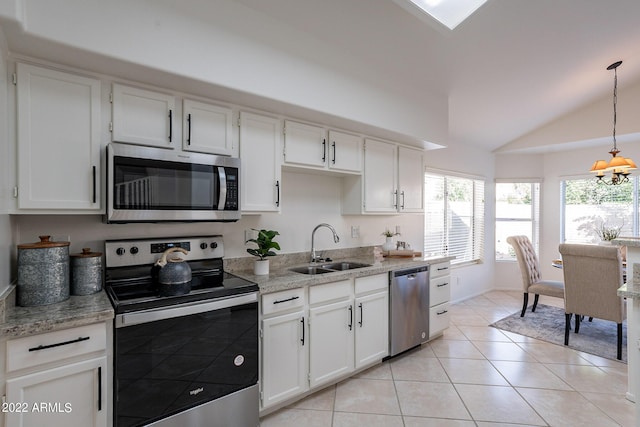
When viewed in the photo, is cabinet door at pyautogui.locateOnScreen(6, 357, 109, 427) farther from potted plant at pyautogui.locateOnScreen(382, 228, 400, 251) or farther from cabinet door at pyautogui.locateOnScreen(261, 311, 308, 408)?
potted plant at pyautogui.locateOnScreen(382, 228, 400, 251)

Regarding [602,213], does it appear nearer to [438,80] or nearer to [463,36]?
[438,80]

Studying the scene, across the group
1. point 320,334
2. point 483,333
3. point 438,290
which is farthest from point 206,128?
point 483,333

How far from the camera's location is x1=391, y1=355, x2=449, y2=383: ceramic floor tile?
2689 millimetres

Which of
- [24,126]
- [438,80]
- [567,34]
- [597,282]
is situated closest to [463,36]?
[438,80]

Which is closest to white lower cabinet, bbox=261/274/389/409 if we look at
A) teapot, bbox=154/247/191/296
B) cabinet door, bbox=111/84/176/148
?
teapot, bbox=154/247/191/296

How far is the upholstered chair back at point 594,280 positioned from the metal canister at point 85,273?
410cm

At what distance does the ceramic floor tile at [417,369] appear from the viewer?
2.69 meters

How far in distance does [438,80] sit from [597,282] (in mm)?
2535

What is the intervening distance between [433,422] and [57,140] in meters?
2.78

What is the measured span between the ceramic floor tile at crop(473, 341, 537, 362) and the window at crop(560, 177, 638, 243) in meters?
3.12

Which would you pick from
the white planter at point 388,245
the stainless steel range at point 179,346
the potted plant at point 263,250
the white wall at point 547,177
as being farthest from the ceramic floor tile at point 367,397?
the white wall at point 547,177

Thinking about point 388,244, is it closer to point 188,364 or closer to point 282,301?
point 282,301

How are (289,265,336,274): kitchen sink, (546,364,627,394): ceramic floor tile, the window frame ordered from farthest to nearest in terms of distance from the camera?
the window frame
(289,265,336,274): kitchen sink
(546,364,627,394): ceramic floor tile

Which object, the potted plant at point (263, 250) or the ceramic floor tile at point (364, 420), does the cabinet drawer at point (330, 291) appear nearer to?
the potted plant at point (263, 250)
